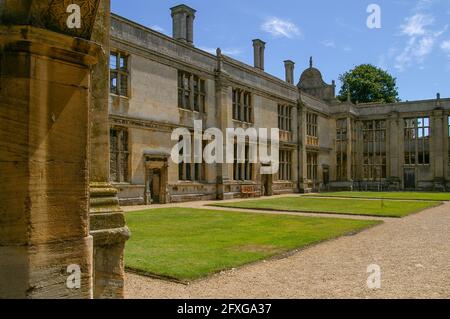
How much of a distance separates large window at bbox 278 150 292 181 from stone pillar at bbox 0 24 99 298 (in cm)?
2816

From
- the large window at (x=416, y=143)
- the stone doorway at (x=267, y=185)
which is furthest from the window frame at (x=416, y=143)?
the stone doorway at (x=267, y=185)

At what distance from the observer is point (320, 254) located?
7.82m

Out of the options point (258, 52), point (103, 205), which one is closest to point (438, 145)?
point (258, 52)

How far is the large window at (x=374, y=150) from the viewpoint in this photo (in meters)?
39.6

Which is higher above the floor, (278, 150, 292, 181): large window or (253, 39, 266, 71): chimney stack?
(253, 39, 266, 71): chimney stack

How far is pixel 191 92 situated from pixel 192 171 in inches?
165

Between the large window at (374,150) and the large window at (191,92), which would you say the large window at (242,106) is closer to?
the large window at (191,92)

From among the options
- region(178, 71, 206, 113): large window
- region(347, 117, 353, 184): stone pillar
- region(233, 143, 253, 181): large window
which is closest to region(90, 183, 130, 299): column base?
region(178, 71, 206, 113): large window

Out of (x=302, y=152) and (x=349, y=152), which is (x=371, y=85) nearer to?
(x=349, y=152)

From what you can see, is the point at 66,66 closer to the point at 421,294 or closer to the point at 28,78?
the point at 28,78

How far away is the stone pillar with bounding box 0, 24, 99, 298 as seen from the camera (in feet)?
10.6

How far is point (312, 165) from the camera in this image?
35969mm

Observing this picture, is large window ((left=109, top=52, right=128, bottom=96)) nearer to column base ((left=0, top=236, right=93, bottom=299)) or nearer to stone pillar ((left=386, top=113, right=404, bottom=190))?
column base ((left=0, top=236, right=93, bottom=299))

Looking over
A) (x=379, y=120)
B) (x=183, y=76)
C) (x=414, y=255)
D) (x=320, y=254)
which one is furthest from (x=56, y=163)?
(x=379, y=120)
